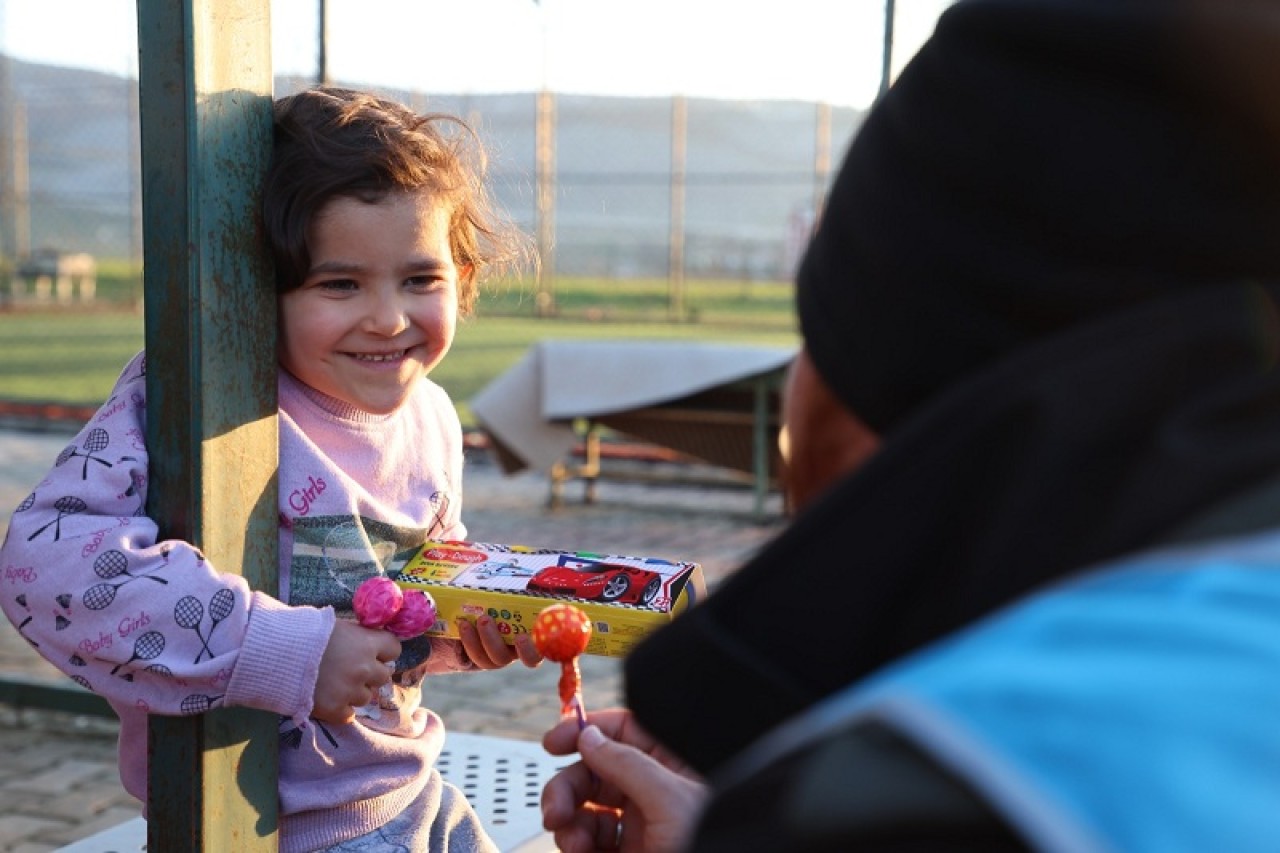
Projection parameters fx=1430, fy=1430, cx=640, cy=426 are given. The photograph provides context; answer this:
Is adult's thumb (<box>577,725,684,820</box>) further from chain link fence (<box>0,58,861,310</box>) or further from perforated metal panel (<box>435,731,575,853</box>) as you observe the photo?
chain link fence (<box>0,58,861,310</box>)

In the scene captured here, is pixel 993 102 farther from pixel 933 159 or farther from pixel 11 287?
pixel 11 287

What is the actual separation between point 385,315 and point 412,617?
0.45 m

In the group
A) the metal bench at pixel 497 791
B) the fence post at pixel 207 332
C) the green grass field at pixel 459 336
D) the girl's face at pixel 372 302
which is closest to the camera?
A: the fence post at pixel 207 332

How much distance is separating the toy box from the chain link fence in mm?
13538

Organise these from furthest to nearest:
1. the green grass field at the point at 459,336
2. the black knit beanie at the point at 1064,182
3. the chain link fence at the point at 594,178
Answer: the chain link fence at the point at 594,178, the green grass field at the point at 459,336, the black knit beanie at the point at 1064,182

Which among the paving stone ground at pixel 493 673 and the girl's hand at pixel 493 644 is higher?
the girl's hand at pixel 493 644

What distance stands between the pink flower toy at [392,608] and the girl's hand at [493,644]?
6 centimetres

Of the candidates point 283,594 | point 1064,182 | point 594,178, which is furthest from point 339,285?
point 594,178

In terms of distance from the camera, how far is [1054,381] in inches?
28.9

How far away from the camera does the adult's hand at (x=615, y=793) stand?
141cm

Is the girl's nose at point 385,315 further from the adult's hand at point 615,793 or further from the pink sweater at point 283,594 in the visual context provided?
the adult's hand at point 615,793

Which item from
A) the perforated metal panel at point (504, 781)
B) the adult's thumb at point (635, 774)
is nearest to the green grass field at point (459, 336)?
the perforated metal panel at point (504, 781)

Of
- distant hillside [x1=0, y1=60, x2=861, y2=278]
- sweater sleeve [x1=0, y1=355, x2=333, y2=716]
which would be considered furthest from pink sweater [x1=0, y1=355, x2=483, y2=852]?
distant hillside [x1=0, y1=60, x2=861, y2=278]

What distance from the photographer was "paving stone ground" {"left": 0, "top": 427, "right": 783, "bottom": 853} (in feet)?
13.9
